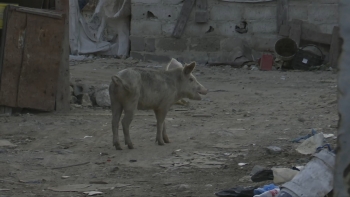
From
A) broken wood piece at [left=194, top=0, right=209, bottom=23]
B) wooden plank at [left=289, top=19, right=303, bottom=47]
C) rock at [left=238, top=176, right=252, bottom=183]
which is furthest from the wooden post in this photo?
rock at [left=238, top=176, right=252, bottom=183]

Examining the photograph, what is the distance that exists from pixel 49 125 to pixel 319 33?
9490 millimetres

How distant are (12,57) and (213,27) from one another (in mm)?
8316

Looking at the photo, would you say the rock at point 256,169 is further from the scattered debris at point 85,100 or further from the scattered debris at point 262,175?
the scattered debris at point 85,100

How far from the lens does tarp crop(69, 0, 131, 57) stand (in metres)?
19.3

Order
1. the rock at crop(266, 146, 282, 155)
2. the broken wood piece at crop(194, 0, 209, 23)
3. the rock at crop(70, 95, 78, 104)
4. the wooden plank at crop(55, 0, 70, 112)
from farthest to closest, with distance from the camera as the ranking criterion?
1. the broken wood piece at crop(194, 0, 209, 23)
2. the rock at crop(70, 95, 78, 104)
3. the wooden plank at crop(55, 0, 70, 112)
4. the rock at crop(266, 146, 282, 155)

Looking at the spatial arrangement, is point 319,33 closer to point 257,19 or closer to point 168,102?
point 257,19

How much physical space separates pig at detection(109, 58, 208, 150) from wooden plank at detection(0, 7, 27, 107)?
2.85 metres

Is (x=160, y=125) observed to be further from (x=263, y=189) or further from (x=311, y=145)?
(x=263, y=189)

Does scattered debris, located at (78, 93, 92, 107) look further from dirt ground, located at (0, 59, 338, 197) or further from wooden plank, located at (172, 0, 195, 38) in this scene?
wooden plank, located at (172, 0, 195, 38)

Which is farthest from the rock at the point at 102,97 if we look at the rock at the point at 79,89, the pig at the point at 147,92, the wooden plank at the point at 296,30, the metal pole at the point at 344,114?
the metal pole at the point at 344,114

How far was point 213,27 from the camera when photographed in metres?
18.3

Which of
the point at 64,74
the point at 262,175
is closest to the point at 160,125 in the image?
the point at 262,175

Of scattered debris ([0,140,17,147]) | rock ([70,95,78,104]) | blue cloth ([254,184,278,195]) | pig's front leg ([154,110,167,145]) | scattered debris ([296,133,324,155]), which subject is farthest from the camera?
rock ([70,95,78,104])

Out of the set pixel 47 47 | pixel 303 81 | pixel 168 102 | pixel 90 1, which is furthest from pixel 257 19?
pixel 168 102
